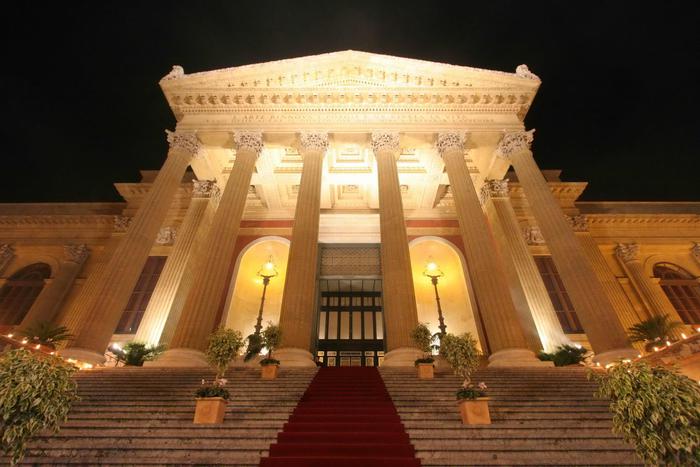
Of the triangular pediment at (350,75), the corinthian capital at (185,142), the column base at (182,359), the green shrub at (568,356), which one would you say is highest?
the triangular pediment at (350,75)

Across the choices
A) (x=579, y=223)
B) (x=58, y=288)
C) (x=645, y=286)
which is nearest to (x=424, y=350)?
(x=579, y=223)

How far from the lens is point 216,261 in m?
12.2

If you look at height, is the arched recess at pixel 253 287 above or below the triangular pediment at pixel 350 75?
below

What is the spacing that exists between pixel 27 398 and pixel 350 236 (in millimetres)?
17034

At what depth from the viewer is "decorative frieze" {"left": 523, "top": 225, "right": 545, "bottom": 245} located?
62.3 feet

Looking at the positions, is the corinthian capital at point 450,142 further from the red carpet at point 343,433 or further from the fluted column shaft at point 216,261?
the red carpet at point 343,433

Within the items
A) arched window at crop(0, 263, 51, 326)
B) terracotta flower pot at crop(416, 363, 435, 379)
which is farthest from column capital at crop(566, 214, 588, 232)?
arched window at crop(0, 263, 51, 326)

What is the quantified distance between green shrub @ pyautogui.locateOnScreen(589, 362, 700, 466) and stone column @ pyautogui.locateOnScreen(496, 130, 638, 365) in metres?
6.79

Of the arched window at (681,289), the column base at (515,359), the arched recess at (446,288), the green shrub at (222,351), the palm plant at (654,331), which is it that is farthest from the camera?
the arched recess at (446,288)

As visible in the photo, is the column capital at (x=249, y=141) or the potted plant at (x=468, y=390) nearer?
the potted plant at (x=468, y=390)

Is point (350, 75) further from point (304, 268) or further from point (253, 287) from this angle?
point (253, 287)

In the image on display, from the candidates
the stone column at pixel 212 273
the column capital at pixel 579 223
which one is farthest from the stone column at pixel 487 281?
the column capital at pixel 579 223

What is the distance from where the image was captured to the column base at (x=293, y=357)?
9969mm

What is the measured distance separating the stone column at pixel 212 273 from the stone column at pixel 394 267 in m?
5.43
